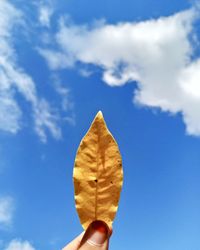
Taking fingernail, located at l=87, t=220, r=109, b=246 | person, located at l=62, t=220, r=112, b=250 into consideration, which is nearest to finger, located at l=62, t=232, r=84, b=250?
person, located at l=62, t=220, r=112, b=250

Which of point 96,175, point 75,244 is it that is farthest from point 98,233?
point 96,175

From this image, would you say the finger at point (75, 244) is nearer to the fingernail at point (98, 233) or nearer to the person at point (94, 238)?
the person at point (94, 238)

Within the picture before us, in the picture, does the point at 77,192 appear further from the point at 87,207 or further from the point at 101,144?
the point at 101,144

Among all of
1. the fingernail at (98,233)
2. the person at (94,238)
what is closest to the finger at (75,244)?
the person at (94,238)

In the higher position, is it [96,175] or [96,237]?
[96,175]

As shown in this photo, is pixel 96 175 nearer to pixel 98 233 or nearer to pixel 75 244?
pixel 98 233

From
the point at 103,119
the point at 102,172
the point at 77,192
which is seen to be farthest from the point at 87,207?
the point at 103,119

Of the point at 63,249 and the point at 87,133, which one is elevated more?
the point at 87,133
